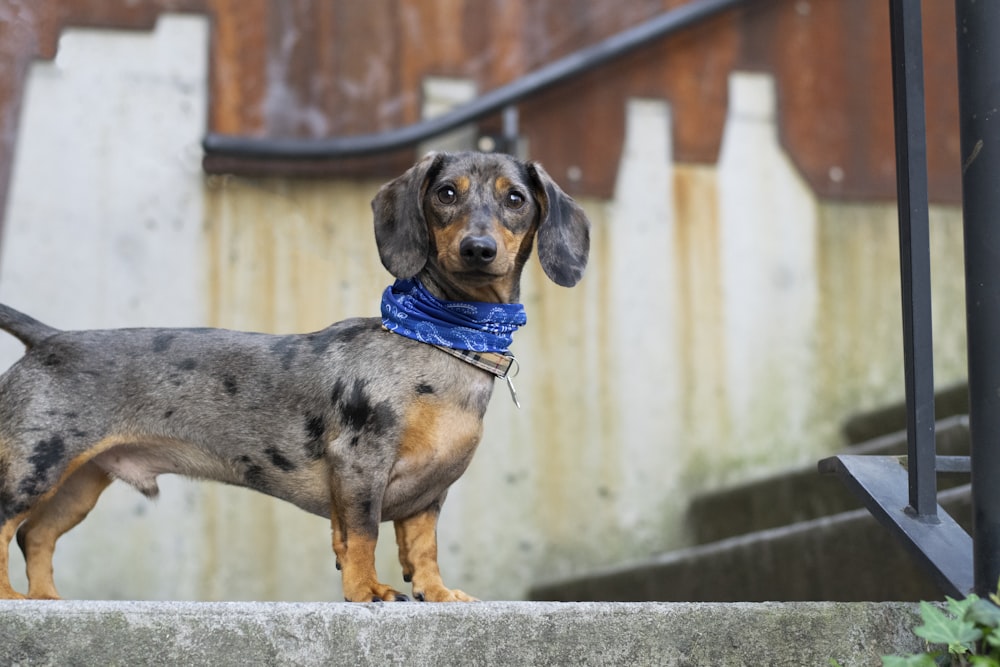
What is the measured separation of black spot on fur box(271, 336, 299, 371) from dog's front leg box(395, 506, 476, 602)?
420mm

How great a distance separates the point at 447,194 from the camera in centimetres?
267

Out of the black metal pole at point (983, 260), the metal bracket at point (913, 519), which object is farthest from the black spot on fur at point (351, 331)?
the black metal pole at point (983, 260)

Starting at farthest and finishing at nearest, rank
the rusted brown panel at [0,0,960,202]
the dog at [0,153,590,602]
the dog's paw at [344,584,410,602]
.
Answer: the rusted brown panel at [0,0,960,202], the dog at [0,153,590,602], the dog's paw at [344,584,410,602]

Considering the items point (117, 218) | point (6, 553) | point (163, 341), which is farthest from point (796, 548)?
point (117, 218)

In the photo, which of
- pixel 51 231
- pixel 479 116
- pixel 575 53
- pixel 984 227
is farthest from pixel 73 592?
pixel 984 227

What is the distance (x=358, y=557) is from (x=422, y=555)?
25 cm

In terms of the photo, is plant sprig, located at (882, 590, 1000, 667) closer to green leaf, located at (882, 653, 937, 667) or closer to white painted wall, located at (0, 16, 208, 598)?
green leaf, located at (882, 653, 937, 667)

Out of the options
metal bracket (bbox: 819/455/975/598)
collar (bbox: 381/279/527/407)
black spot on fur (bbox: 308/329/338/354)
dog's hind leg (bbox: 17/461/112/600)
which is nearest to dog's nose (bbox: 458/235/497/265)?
collar (bbox: 381/279/527/407)

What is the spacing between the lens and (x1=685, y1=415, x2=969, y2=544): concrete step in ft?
14.0

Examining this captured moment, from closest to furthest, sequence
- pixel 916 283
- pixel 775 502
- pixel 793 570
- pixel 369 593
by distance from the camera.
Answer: pixel 916 283 → pixel 369 593 → pixel 793 570 → pixel 775 502

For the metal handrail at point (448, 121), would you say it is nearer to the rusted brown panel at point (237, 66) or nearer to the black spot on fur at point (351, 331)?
the rusted brown panel at point (237, 66)

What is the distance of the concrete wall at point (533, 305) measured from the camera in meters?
4.42

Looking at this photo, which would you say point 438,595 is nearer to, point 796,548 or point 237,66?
point 796,548

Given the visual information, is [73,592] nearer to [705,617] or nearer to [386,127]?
[386,127]
